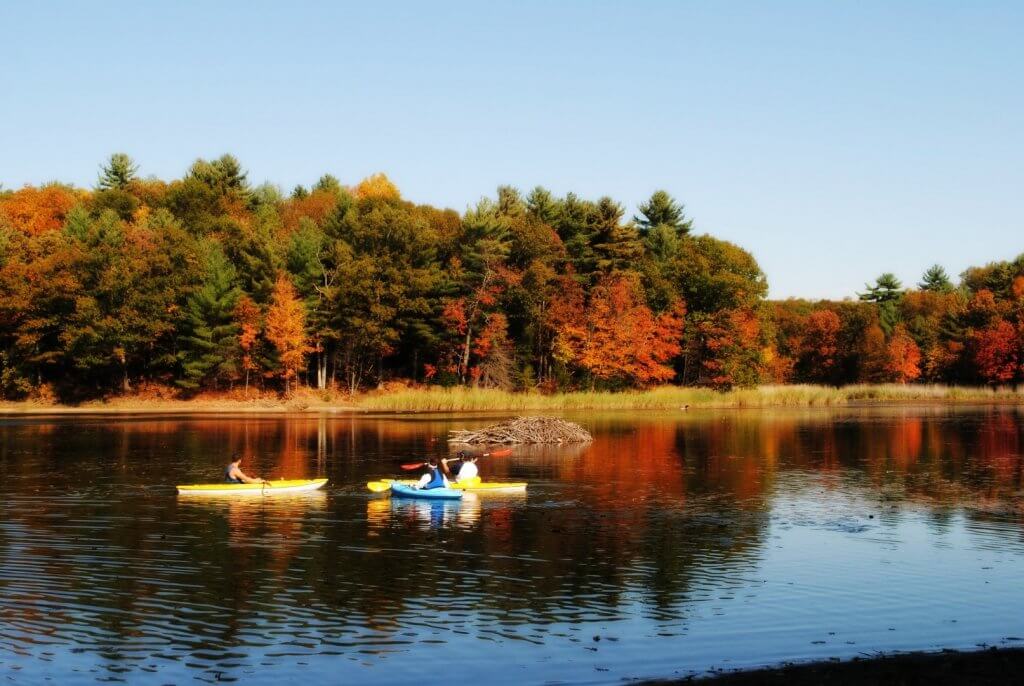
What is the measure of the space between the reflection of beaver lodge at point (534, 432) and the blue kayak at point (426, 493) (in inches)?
719

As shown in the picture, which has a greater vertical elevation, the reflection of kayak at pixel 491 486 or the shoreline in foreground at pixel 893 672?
the reflection of kayak at pixel 491 486

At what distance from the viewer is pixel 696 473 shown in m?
38.6

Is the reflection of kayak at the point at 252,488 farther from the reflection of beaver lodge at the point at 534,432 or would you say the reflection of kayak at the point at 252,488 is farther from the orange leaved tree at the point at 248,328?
the orange leaved tree at the point at 248,328

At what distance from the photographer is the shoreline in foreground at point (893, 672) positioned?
13148 millimetres

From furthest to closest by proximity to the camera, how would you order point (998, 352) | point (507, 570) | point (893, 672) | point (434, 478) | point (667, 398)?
point (998, 352) → point (667, 398) → point (434, 478) → point (507, 570) → point (893, 672)

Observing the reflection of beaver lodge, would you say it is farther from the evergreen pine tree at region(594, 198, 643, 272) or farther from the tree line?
the evergreen pine tree at region(594, 198, 643, 272)

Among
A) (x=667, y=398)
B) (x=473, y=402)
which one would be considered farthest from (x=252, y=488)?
(x=667, y=398)

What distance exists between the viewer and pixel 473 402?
76438 millimetres

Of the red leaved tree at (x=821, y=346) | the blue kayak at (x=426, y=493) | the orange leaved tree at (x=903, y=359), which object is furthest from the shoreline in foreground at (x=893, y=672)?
the orange leaved tree at (x=903, y=359)

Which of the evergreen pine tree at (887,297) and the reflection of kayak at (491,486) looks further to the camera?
the evergreen pine tree at (887,297)

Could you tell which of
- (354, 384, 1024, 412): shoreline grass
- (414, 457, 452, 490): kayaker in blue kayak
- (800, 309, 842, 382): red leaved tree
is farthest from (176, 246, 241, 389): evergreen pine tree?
(800, 309, 842, 382): red leaved tree

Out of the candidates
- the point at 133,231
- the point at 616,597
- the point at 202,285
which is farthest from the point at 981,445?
the point at 133,231

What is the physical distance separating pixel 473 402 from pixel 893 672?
2494 inches

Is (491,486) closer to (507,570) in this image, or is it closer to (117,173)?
(507,570)
